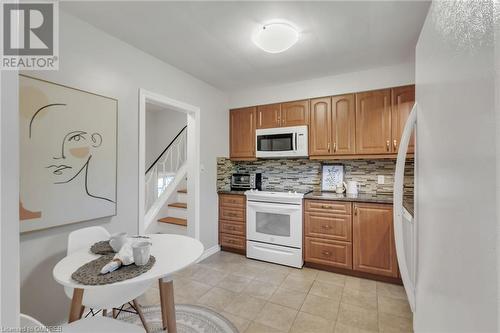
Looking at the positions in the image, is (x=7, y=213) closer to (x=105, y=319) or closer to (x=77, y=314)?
(x=105, y=319)

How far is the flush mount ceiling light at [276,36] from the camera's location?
1873 mm

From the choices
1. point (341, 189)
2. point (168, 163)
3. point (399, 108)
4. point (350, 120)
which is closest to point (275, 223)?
point (341, 189)

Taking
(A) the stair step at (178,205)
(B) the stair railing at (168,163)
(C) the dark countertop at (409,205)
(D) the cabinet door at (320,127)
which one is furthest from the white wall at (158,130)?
(C) the dark countertop at (409,205)

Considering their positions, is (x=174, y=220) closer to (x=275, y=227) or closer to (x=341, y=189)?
(x=275, y=227)

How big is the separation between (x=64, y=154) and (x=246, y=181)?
227cm

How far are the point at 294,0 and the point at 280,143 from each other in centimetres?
177

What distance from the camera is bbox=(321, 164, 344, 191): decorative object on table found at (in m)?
3.21

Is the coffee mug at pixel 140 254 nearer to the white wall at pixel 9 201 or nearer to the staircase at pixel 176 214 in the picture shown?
the white wall at pixel 9 201

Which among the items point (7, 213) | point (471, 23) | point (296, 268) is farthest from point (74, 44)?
point (296, 268)

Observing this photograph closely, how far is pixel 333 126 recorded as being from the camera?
2.98m

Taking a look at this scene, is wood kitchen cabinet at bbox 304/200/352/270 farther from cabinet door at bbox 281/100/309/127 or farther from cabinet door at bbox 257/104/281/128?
cabinet door at bbox 257/104/281/128

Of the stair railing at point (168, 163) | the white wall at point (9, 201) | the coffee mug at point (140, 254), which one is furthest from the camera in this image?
the stair railing at point (168, 163)

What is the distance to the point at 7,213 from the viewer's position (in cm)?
33

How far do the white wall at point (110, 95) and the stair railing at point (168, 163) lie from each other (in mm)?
1972
